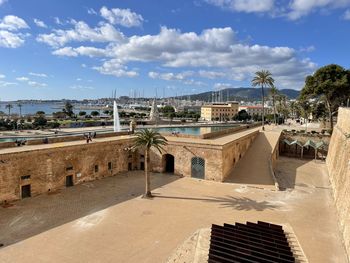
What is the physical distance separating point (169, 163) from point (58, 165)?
33.9 feet

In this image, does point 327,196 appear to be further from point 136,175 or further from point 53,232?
point 53,232

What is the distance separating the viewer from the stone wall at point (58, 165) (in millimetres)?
18312

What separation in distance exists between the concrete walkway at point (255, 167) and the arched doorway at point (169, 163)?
5.82 metres

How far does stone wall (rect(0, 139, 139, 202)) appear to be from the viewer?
18312mm

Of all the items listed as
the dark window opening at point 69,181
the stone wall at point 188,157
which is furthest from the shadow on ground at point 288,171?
the dark window opening at point 69,181

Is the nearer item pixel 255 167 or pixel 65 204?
pixel 65 204

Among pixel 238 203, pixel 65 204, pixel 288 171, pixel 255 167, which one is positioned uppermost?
pixel 255 167

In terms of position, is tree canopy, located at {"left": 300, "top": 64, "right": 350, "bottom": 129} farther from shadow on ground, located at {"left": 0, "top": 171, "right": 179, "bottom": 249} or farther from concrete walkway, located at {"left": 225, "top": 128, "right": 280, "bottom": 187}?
shadow on ground, located at {"left": 0, "top": 171, "right": 179, "bottom": 249}

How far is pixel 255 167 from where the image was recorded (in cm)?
2600

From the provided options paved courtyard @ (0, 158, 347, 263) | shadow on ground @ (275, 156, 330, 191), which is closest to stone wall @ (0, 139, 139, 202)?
paved courtyard @ (0, 158, 347, 263)

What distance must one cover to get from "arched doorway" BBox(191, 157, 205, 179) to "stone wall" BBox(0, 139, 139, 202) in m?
6.53

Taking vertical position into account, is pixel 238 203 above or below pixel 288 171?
above

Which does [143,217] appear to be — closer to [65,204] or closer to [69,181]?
[65,204]

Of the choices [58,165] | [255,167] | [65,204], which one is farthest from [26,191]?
[255,167]
